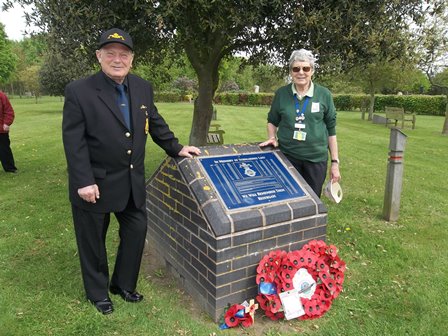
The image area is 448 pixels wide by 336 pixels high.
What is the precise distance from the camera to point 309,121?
11.4ft

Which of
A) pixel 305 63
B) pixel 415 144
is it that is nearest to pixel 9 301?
pixel 305 63

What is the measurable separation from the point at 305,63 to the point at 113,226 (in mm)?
3453

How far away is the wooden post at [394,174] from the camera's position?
501 cm

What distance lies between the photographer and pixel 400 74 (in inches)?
868

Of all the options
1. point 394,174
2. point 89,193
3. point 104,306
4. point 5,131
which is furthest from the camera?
point 5,131

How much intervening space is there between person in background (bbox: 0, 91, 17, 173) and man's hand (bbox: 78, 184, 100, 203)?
5.96m

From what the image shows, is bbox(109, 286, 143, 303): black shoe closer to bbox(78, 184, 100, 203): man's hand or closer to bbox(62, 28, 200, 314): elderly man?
bbox(62, 28, 200, 314): elderly man

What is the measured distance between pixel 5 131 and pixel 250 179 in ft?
21.4

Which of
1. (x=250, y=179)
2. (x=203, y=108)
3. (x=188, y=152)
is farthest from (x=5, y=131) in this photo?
(x=250, y=179)

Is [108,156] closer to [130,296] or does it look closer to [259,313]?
[130,296]

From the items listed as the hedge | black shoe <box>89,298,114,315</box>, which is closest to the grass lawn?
black shoe <box>89,298,114,315</box>

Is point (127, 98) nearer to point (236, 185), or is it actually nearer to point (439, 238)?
point (236, 185)

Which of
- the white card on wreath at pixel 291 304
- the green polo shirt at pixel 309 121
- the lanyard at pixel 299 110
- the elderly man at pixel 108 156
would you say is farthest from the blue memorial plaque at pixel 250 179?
the white card on wreath at pixel 291 304

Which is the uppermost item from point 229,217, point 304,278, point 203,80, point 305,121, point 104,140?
point 203,80
